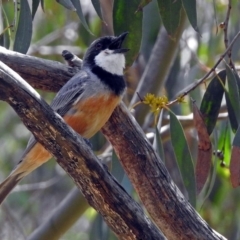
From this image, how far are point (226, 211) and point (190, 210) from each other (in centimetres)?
338

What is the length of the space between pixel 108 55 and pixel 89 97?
1.44 ft

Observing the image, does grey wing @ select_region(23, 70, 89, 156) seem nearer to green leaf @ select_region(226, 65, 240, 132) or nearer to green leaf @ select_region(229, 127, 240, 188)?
green leaf @ select_region(226, 65, 240, 132)

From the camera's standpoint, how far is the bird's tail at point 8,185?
4.36 meters

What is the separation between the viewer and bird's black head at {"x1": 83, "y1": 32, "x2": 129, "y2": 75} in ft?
14.3

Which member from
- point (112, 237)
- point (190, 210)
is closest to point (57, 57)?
point (112, 237)

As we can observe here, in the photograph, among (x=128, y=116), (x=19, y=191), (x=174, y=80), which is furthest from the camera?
(x=19, y=191)

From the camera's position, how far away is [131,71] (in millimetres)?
6742

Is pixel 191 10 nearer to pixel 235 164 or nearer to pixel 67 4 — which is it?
pixel 67 4

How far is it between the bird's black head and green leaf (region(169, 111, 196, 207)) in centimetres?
62

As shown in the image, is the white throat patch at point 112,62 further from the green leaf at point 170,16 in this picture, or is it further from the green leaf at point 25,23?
the green leaf at point 25,23

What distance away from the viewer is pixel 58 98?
4.13 m

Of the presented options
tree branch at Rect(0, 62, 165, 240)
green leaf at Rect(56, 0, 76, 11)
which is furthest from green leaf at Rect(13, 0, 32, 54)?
tree branch at Rect(0, 62, 165, 240)

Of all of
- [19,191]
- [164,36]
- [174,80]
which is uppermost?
[164,36]

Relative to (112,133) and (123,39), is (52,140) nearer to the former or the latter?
(112,133)
